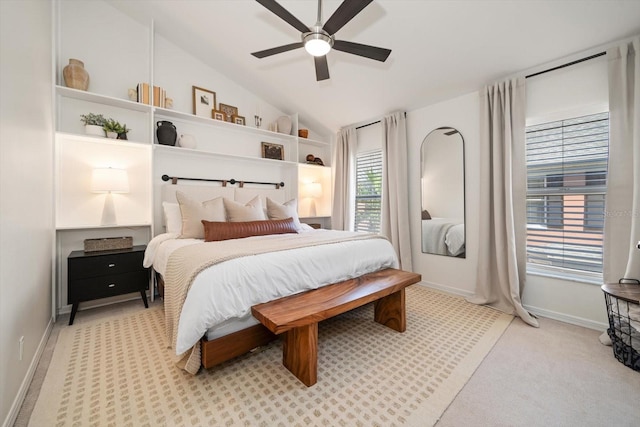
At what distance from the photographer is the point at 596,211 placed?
2338 mm

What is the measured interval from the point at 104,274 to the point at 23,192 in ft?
3.87

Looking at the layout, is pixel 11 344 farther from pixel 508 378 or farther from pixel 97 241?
pixel 508 378

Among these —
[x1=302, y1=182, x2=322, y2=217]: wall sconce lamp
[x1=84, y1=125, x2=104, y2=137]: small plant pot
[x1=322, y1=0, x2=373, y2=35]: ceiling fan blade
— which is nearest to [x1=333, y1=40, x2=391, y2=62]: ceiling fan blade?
[x1=322, y1=0, x2=373, y2=35]: ceiling fan blade

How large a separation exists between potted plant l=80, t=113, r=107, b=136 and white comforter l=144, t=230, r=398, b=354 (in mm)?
1395

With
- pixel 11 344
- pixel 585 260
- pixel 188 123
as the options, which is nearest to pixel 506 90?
pixel 585 260

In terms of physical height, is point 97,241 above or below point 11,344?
above

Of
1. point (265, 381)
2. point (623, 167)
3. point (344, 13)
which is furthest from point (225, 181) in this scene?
point (623, 167)

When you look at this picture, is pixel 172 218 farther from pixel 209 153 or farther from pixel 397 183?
pixel 397 183

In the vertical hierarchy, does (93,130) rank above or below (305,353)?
above

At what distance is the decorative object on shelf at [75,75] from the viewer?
2533mm

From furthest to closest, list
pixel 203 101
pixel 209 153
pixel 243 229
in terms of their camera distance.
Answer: pixel 203 101
pixel 209 153
pixel 243 229

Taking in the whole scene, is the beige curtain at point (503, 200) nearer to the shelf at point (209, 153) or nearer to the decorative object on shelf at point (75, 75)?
the shelf at point (209, 153)

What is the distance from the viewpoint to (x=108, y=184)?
2605 mm

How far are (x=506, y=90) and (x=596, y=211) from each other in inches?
55.5
